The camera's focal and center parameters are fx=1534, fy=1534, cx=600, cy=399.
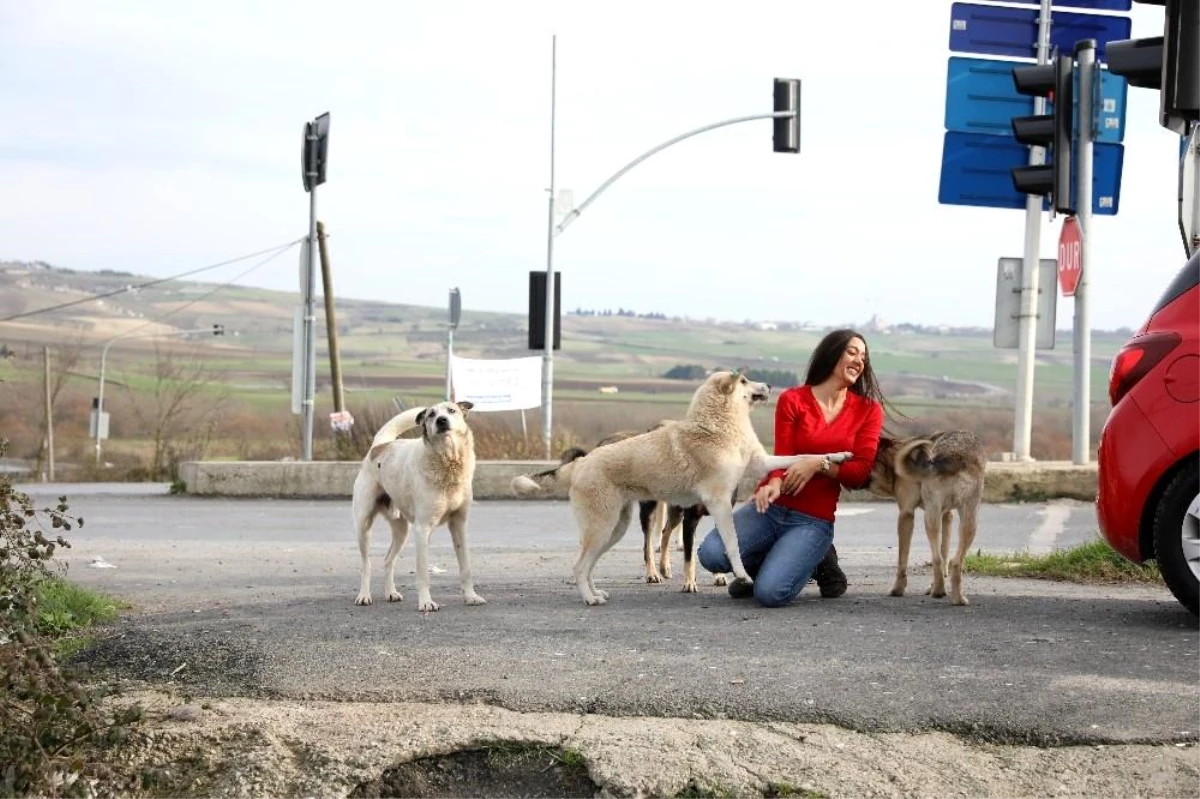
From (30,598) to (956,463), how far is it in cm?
507

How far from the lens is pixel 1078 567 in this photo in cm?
1027

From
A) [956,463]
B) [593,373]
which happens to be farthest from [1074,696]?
[593,373]

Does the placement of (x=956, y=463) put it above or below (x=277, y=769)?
above

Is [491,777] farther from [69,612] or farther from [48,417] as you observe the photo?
[48,417]

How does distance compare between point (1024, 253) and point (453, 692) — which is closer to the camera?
point (453, 692)

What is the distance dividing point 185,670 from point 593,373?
95.4 metres

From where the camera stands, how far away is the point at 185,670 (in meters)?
6.91

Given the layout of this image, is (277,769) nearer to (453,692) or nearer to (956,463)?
(453,692)

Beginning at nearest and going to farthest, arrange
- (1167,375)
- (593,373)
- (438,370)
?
(1167,375) < (438,370) < (593,373)

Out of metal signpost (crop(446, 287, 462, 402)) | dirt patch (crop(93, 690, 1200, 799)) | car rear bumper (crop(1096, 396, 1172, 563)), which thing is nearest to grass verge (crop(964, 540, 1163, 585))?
car rear bumper (crop(1096, 396, 1172, 563))

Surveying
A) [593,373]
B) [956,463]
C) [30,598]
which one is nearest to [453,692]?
[30,598]

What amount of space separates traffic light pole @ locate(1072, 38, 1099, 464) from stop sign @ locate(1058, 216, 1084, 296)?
0.10 feet

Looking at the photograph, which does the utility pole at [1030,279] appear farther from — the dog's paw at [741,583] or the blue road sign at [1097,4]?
the dog's paw at [741,583]

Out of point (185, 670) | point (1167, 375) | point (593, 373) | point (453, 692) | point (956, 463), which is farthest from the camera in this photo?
point (593, 373)
